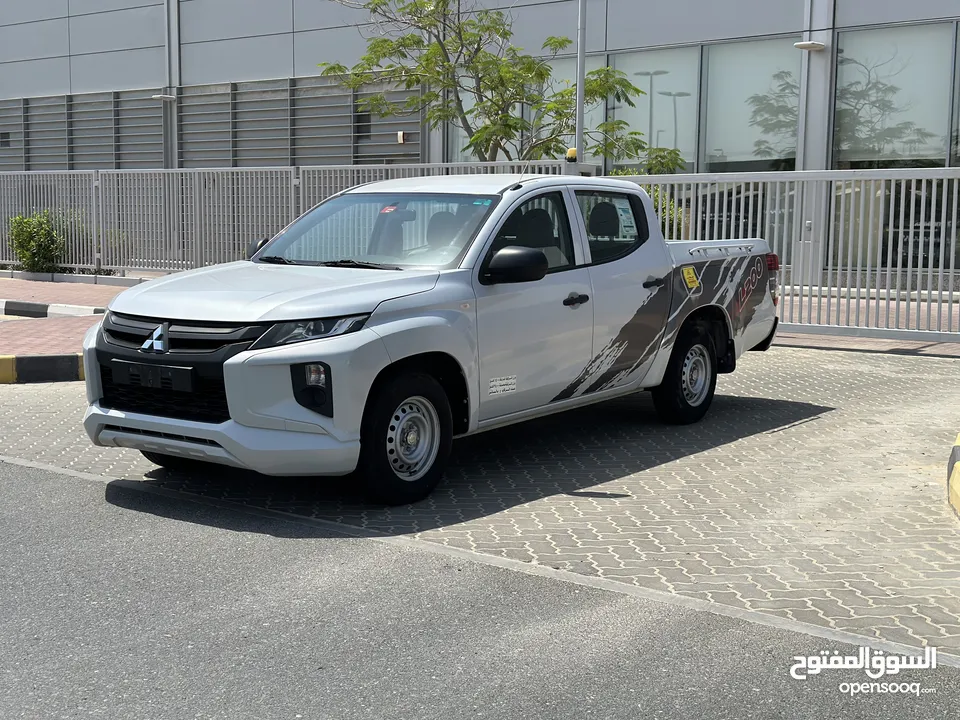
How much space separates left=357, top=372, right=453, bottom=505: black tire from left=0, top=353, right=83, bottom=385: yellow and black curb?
5704mm

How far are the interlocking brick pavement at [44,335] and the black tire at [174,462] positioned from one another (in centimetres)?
462

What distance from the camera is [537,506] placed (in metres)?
6.71

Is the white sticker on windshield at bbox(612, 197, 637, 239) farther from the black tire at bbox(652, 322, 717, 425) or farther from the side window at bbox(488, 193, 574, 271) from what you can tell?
the black tire at bbox(652, 322, 717, 425)

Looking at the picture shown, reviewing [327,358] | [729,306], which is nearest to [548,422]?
[729,306]

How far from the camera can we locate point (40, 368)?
11.3 meters

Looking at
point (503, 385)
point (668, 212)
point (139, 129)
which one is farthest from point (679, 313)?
point (139, 129)

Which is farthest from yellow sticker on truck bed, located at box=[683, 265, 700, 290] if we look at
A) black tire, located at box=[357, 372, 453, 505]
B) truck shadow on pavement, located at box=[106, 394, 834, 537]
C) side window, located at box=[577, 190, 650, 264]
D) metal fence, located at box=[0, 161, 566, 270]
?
metal fence, located at box=[0, 161, 566, 270]

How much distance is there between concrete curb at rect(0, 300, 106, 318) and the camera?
16625 millimetres

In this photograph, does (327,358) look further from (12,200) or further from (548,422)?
(12,200)

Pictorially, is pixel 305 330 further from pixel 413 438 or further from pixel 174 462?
pixel 174 462

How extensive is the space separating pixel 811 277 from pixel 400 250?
884 cm

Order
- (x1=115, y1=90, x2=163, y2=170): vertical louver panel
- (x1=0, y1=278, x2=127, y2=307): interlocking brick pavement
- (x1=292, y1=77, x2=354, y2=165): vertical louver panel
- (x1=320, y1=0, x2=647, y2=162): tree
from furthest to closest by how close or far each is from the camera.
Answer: (x1=115, y1=90, x2=163, y2=170): vertical louver panel
(x1=292, y1=77, x2=354, y2=165): vertical louver panel
(x1=320, y1=0, x2=647, y2=162): tree
(x1=0, y1=278, x2=127, y2=307): interlocking brick pavement

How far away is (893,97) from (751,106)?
2.52m

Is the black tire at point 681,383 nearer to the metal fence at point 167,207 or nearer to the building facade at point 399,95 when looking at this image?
the metal fence at point 167,207
